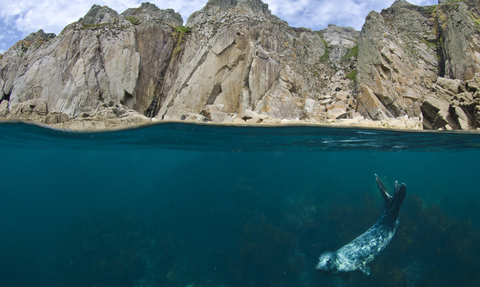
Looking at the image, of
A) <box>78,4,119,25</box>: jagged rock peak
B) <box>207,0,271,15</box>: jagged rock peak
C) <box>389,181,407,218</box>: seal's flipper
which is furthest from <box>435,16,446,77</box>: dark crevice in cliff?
<box>78,4,119,25</box>: jagged rock peak

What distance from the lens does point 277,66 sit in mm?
19938

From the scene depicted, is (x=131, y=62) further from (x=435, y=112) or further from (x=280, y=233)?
(x=435, y=112)

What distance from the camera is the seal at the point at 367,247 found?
31.6 feet

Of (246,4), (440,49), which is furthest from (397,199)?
(246,4)

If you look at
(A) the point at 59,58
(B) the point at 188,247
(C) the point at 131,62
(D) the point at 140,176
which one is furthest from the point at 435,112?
(D) the point at 140,176

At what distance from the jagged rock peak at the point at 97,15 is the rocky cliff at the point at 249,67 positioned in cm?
711

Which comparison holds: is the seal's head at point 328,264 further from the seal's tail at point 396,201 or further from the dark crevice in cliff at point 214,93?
the dark crevice in cliff at point 214,93

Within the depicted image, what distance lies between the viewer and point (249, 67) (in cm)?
1994

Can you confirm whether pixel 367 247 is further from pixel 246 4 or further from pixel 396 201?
pixel 246 4

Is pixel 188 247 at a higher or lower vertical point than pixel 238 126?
lower

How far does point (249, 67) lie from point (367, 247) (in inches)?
577

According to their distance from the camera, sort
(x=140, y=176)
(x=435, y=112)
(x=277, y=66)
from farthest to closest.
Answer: (x=140, y=176) < (x=277, y=66) < (x=435, y=112)

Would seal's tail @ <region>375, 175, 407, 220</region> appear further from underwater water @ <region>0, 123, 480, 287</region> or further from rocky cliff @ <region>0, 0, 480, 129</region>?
rocky cliff @ <region>0, 0, 480, 129</region>

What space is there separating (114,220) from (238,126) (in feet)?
34.5
